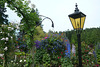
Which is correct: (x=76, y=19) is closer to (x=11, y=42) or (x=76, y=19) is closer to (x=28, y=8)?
(x=28, y=8)

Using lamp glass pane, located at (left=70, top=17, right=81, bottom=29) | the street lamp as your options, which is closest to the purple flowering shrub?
the street lamp

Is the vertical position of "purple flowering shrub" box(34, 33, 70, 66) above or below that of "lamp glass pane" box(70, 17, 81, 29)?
below

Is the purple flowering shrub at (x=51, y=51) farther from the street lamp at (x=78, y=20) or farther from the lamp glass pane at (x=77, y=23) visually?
the lamp glass pane at (x=77, y=23)

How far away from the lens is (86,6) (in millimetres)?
4934

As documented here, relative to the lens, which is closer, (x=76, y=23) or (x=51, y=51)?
(x=76, y=23)

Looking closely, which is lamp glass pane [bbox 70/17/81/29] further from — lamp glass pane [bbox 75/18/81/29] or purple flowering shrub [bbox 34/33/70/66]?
purple flowering shrub [bbox 34/33/70/66]

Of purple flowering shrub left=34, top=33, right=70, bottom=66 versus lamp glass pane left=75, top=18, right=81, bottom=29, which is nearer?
lamp glass pane left=75, top=18, right=81, bottom=29

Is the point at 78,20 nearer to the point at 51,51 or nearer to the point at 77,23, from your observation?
the point at 77,23

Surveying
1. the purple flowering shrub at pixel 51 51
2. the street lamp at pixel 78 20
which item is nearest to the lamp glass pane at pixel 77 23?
the street lamp at pixel 78 20

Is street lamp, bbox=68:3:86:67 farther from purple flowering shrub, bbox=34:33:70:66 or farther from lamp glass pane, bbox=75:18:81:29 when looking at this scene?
purple flowering shrub, bbox=34:33:70:66

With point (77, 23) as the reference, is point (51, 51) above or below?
below

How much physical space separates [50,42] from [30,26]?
7.85 ft

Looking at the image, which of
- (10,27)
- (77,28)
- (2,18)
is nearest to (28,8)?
(10,27)


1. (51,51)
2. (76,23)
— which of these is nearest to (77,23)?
(76,23)
